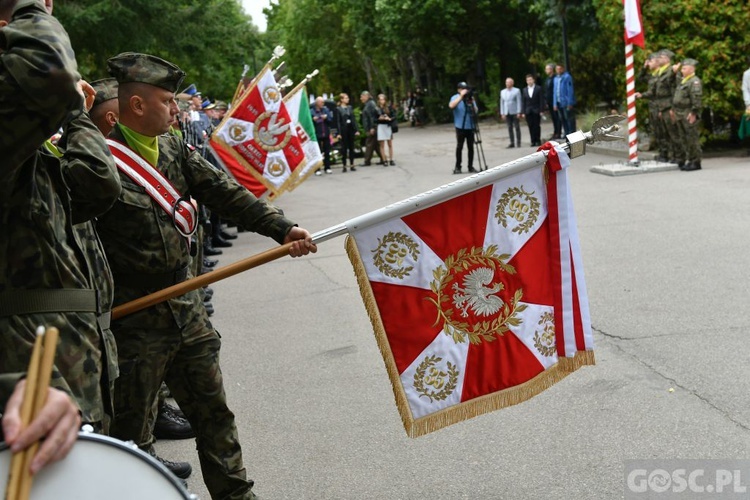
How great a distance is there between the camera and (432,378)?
417cm

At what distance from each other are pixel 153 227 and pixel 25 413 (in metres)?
2.04

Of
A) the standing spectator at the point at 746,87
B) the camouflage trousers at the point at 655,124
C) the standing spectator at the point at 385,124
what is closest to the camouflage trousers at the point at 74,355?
the standing spectator at the point at 746,87

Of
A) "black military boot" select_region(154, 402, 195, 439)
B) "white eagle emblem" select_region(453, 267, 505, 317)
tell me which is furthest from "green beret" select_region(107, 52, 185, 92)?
"black military boot" select_region(154, 402, 195, 439)

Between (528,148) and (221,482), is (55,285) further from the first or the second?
(528,148)

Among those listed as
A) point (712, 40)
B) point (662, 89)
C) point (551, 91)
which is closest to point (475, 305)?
point (662, 89)

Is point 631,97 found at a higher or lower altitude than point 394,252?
lower

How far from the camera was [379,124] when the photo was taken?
2469 cm

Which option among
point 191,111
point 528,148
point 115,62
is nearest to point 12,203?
point 115,62

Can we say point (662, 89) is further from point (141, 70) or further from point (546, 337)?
point (141, 70)

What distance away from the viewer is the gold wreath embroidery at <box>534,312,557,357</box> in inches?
169

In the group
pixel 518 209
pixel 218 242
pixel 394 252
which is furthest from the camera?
pixel 218 242

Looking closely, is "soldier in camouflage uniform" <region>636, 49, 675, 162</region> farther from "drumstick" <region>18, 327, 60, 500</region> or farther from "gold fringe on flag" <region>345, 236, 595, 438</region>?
"drumstick" <region>18, 327, 60, 500</region>

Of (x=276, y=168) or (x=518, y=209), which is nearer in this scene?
(x=518, y=209)

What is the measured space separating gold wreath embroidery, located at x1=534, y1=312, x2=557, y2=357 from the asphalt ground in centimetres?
60
